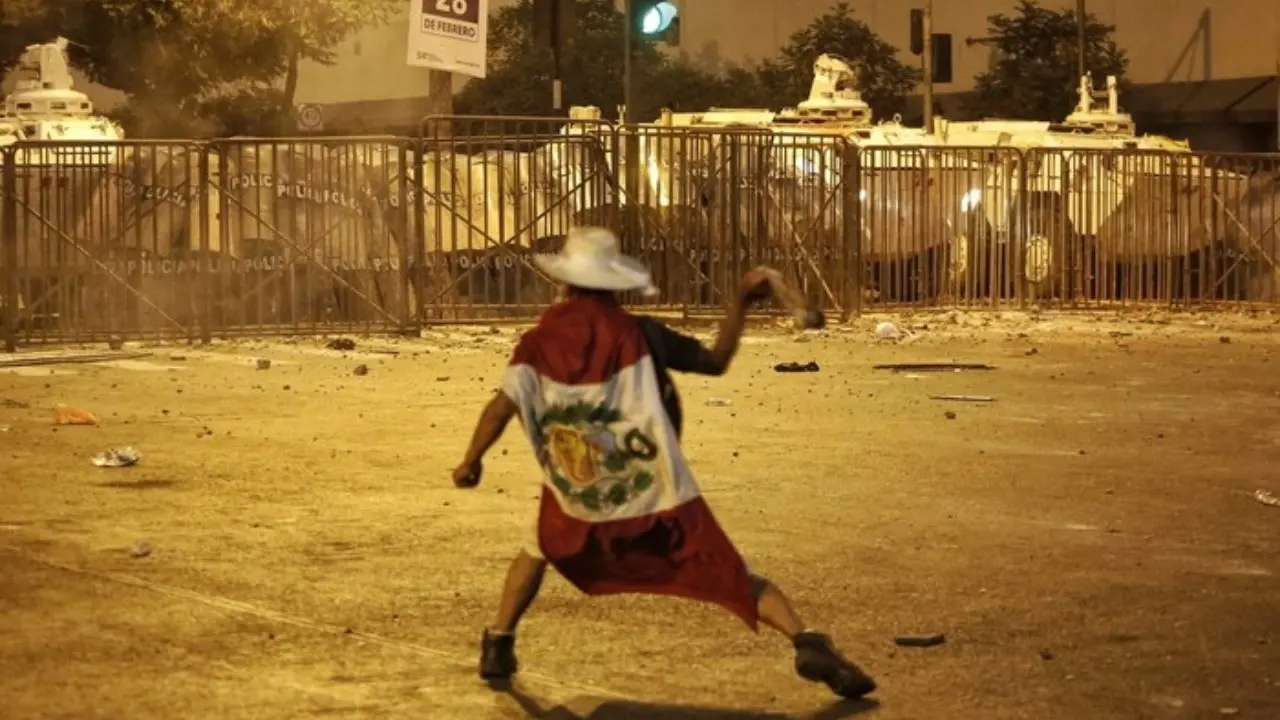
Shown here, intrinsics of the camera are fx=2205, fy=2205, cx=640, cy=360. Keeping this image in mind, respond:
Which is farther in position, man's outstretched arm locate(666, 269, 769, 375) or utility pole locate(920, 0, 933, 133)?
utility pole locate(920, 0, 933, 133)

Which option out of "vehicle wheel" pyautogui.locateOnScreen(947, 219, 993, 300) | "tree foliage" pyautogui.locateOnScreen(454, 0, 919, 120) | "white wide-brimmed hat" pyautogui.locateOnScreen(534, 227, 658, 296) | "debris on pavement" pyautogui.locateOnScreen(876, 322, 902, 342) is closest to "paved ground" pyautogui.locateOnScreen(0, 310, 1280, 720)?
"white wide-brimmed hat" pyautogui.locateOnScreen(534, 227, 658, 296)

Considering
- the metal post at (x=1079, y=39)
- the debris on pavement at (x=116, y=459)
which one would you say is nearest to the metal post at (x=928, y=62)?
the metal post at (x=1079, y=39)

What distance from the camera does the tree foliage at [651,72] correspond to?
48.9 meters

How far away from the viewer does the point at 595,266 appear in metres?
6.56

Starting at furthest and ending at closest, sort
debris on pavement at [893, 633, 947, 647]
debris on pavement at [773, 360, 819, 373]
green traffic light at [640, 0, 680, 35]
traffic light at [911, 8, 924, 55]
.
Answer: traffic light at [911, 8, 924, 55] < green traffic light at [640, 0, 680, 35] < debris on pavement at [773, 360, 819, 373] < debris on pavement at [893, 633, 947, 647]

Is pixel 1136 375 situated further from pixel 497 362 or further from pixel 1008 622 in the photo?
pixel 1008 622

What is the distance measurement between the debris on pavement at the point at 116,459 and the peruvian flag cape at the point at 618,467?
5869 millimetres

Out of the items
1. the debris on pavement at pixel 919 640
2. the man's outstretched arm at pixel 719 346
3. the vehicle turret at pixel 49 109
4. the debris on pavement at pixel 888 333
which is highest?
the vehicle turret at pixel 49 109

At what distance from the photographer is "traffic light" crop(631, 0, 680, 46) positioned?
80.1ft

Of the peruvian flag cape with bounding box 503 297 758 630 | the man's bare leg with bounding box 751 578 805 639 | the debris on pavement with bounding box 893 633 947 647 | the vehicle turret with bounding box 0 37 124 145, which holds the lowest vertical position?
the debris on pavement with bounding box 893 633 947 647

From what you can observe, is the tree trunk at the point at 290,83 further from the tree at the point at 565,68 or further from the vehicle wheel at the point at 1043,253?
the vehicle wheel at the point at 1043,253

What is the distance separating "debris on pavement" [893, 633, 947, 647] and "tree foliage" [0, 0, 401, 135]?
92.1 feet

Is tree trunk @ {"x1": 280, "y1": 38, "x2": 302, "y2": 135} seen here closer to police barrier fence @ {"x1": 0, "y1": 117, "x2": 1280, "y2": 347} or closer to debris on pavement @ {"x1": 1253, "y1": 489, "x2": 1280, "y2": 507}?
police barrier fence @ {"x1": 0, "y1": 117, "x2": 1280, "y2": 347}

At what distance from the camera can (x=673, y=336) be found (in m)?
6.65
